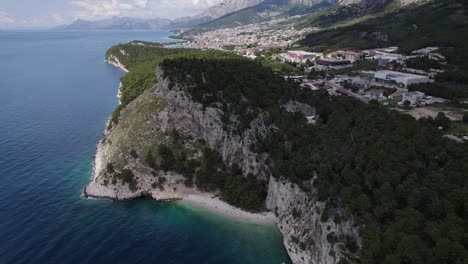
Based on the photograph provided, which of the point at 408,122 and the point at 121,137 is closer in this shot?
the point at 408,122

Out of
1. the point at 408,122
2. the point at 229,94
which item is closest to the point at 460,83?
the point at 408,122

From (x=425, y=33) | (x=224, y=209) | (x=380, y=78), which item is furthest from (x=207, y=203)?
(x=425, y=33)

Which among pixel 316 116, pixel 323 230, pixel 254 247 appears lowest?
pixel 254 247

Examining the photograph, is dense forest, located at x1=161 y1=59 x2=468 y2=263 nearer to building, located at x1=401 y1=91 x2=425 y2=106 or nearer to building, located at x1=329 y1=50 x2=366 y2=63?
building, located at x1=401 y1=91 x2=425 y2=106

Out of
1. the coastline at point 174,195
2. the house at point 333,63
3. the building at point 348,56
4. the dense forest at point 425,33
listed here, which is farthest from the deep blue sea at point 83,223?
the dense forest at point 425,33

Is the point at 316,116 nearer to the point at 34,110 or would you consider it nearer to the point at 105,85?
the point at 34,110

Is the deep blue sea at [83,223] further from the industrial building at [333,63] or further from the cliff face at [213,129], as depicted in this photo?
the industrial building at [333,63]

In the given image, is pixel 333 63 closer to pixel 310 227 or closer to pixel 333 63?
pixel 333 63

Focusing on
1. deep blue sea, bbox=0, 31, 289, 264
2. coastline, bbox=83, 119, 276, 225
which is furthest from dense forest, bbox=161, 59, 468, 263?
deep blue sea, bbox=0, 31, 289, 264

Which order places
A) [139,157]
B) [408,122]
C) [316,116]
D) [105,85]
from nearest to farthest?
[408,122] < [139,157] < [316,116] < [105,85]
